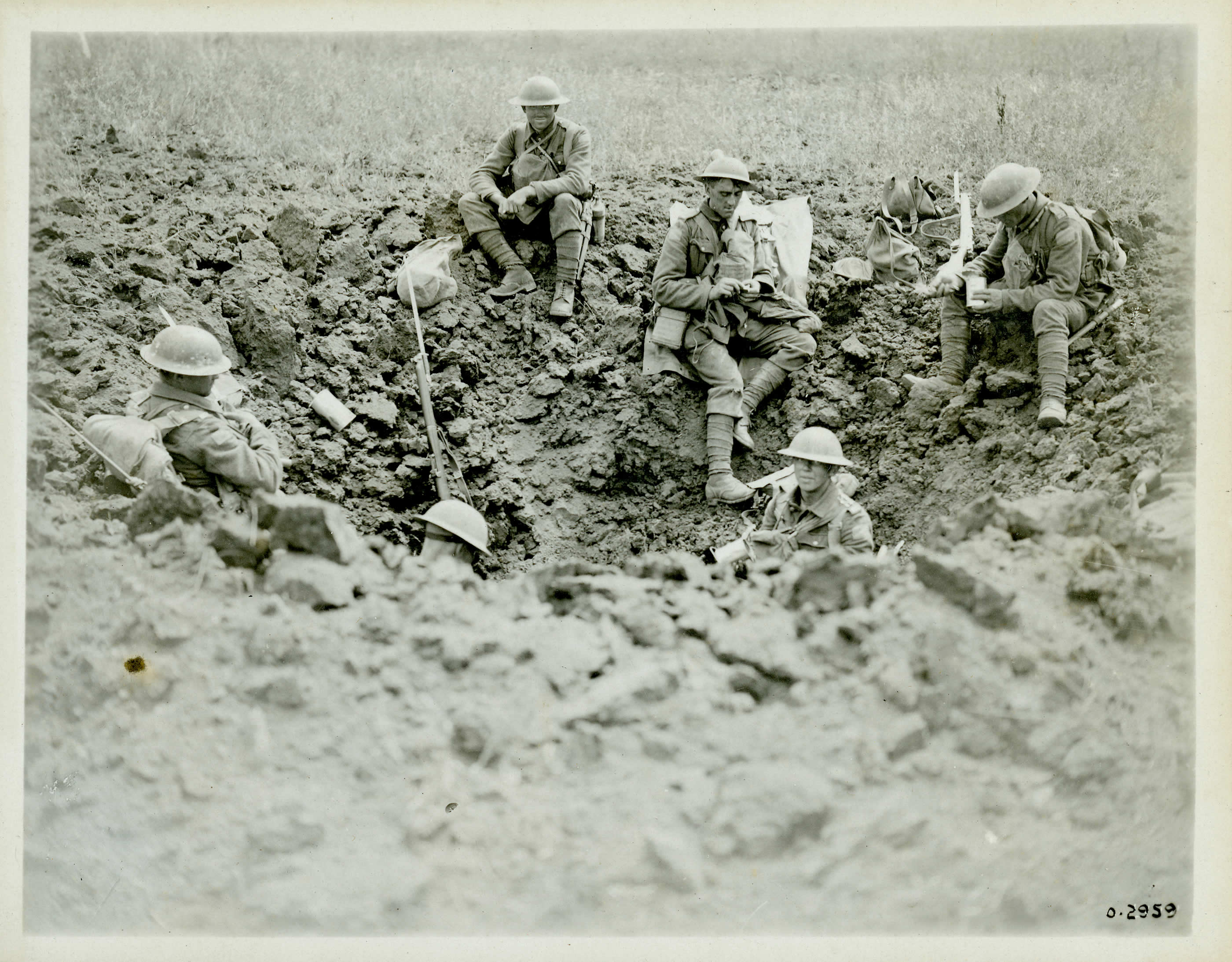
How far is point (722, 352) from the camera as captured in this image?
7496 mm

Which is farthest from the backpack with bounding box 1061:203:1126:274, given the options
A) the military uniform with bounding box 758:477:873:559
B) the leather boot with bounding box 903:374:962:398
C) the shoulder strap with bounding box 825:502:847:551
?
the shoulder strap with bounding box 825:502:847:551

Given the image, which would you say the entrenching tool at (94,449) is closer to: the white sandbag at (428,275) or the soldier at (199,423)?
the soldier at (199,423)

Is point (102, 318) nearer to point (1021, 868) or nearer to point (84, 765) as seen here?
point (84, 765)

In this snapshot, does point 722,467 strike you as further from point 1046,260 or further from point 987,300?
point 1046,260

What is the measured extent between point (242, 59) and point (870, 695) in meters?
5.94

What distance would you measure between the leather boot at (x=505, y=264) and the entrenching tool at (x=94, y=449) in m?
3.08

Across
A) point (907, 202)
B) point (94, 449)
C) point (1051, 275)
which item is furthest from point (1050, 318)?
point (94, 449)

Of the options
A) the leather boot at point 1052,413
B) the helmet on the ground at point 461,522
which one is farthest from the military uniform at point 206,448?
the leather boot at point 1052,413

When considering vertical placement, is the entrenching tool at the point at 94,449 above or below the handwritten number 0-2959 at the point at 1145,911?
above

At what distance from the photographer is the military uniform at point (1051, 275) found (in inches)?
257

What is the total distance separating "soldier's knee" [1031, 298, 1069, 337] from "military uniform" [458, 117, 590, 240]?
315cm

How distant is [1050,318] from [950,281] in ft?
2.40

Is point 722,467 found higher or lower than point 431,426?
lower

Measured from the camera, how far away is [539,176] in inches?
310
